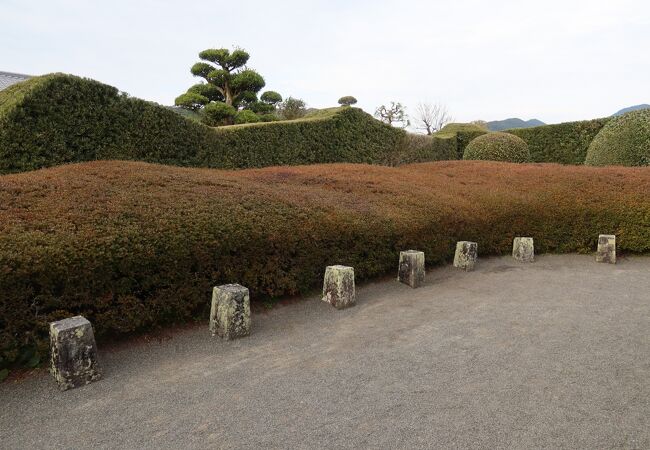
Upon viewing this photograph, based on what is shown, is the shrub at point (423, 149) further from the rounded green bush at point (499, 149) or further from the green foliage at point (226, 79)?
the green foliage at point (226, 79)

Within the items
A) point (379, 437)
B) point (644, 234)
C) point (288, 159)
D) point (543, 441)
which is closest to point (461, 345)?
point (543, 441)

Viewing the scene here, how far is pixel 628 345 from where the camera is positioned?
126 inches

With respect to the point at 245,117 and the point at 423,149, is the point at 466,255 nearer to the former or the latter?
the point at 423,149

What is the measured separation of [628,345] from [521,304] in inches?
43.4

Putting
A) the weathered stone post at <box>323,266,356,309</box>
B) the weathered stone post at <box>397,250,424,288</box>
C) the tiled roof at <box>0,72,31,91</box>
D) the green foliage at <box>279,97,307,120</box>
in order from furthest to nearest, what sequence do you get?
1. the green foliage at <box>279,97,307,120</box>
2. the tiled roof at <box>0,72,31,91</box>
3. the weathered stone post at <box>397,250,424,288</box>
4. the weathered stone post at <box>323,266,356,309</box>

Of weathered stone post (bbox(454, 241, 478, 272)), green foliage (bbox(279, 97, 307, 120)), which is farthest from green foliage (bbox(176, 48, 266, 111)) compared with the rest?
weathered stone post (bbox(454, 241, 478, 272))

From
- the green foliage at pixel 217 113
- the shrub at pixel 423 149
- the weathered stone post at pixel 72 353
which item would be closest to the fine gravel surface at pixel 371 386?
the weathered stone post at pixel 72 353

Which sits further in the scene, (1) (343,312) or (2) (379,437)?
(1) (343,312)

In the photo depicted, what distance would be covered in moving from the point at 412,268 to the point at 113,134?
547 centimetres

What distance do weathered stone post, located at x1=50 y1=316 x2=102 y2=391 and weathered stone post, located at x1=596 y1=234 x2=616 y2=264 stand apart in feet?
22.3

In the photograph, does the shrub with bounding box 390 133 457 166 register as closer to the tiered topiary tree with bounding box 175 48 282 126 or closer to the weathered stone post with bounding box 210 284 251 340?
the tiered topiary tree with bounding box 175 48 282 126

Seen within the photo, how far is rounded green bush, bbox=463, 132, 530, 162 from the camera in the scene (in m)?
14.2

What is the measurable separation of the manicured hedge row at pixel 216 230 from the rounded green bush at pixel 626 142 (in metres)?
5.25

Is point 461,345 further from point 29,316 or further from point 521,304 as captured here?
point 29,316
